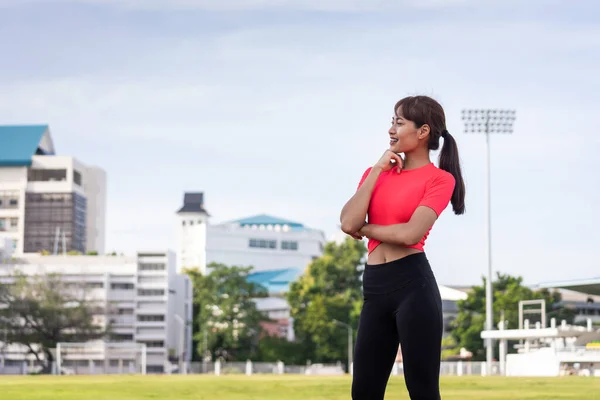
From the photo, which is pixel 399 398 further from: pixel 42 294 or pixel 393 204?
pixel 42 294

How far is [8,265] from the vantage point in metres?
113

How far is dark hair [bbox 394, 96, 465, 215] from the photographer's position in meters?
5.54

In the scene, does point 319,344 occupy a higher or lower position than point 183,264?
lower

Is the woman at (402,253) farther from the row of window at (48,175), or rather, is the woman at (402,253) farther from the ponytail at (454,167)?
the row of window at (48,175)

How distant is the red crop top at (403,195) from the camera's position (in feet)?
17.9

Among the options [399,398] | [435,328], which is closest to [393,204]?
[435,328]

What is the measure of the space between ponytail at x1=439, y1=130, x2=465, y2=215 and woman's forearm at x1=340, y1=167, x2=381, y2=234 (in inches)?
18.2

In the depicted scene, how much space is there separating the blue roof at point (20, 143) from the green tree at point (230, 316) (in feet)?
211

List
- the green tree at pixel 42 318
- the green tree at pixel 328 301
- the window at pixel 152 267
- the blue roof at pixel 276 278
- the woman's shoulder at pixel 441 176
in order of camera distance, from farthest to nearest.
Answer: the blue roof at pixel 276 278, the window at pixel 152 267, the green tree at pixel 42 318, the green tree at pixel 328 301, the woman's shoulder at pixel 441 176

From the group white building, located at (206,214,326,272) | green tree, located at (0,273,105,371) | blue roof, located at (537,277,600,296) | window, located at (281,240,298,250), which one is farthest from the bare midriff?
window, located at (281,240,298,250)

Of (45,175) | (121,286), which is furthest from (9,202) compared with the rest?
(121,286)

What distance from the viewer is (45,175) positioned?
162 meters

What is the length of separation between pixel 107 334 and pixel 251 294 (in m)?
12.2

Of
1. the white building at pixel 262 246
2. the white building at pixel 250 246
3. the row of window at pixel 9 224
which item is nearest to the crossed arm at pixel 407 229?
the row of window at pixel 9 224
